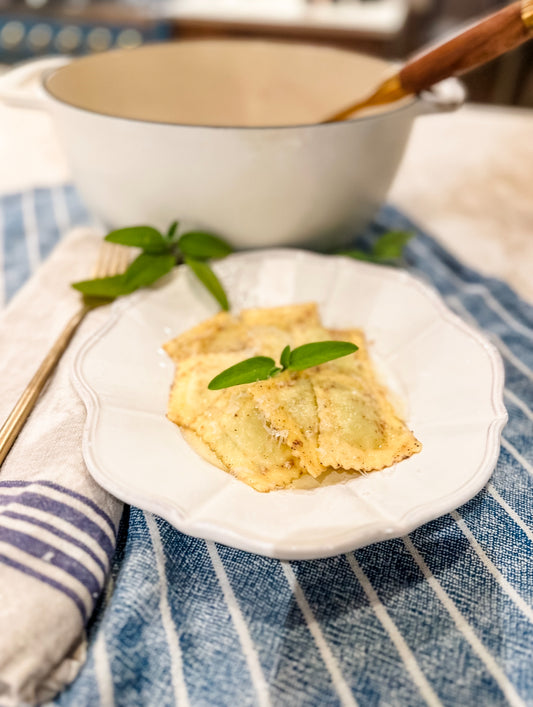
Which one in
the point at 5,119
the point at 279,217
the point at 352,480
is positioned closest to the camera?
the point at 352,480

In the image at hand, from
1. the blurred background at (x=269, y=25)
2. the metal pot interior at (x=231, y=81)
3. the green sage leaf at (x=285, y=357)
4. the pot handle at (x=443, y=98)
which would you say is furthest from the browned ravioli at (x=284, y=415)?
the blurred background at (x=269, y=25)

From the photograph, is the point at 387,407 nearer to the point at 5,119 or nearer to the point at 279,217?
the point at 279,217

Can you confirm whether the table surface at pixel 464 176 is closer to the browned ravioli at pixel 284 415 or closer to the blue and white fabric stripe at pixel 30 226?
the blue and white fabric stripe at pixel 30 226

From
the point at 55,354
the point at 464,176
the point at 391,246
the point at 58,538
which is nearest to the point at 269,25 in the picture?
the point at 464,176

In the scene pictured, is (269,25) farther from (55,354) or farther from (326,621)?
(326,621)

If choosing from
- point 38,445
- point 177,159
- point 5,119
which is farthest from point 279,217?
point 5,119

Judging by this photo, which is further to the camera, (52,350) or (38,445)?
(52,350)
